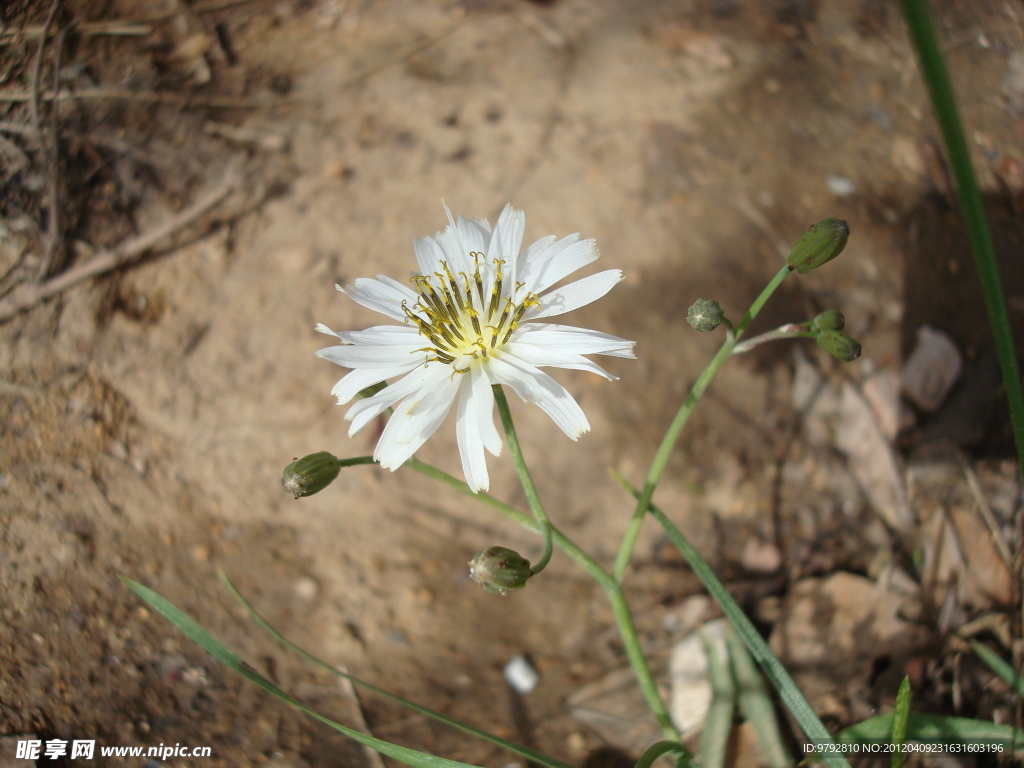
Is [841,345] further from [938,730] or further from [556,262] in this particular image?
[938,730]

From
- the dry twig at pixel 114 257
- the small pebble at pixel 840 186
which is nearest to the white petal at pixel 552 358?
the dry twig at pixel 114 257

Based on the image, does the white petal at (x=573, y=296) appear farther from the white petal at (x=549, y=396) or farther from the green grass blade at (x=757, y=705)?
the green grass blade at (x=757, y=705)

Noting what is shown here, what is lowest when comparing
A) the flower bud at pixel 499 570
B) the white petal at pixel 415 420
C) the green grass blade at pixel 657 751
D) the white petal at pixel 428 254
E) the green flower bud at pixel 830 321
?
the green grass blade at pixel 657 751

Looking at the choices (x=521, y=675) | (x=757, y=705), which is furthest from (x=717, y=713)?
(x=521, y=675)

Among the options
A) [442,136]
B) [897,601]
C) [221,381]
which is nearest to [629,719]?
[897,601]

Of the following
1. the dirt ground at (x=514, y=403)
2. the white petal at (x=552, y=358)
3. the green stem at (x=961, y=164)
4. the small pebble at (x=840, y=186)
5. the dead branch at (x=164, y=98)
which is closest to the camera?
the green stem at (x=961, y=164)

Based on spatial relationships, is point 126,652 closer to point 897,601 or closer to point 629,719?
point 629,719

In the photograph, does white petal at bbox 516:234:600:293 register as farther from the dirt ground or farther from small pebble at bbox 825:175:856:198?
small pebble at bbox 825:175:856:198
